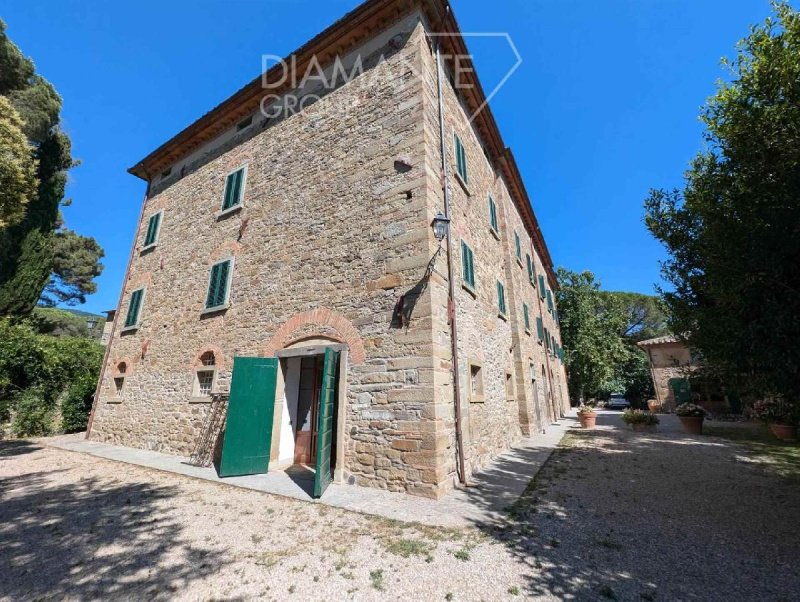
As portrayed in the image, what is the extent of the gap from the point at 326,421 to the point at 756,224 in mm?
6424

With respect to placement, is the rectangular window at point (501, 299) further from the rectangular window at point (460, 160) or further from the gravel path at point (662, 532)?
the gravel path at point (662, 532)

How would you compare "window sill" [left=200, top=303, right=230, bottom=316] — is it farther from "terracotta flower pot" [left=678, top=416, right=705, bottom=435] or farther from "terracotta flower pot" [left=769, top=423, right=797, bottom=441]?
"terracotta flower pot" [left=769, top=423, right=797, bottom=441]

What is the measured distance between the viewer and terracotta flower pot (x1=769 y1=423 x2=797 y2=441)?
927cm

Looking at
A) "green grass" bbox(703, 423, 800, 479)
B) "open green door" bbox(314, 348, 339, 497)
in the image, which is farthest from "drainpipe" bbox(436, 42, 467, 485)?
"green grass" bbox(703, 423, 800, 479)

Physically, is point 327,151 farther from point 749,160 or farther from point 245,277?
point 749,160

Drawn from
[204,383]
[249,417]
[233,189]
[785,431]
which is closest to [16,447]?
[204,383]

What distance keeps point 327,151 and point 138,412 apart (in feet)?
29.2

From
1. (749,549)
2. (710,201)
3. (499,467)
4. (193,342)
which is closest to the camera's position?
(749,549)

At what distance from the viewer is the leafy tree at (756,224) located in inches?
144

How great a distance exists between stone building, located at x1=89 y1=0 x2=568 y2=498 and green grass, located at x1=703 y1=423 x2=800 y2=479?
16.8 ft

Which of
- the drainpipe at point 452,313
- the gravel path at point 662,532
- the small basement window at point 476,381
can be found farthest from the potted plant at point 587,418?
the drainpipe at point 452,313

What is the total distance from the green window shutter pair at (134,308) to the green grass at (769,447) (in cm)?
1602

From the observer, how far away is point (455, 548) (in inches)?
139

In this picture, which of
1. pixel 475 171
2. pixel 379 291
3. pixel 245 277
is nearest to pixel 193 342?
pixel 245 277
